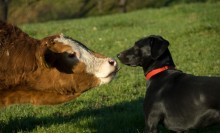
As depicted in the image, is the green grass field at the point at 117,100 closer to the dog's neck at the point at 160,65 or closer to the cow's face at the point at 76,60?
the dog's neck at the point at 160,65

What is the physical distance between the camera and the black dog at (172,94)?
555 centimetres

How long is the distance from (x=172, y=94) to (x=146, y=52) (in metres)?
0.91

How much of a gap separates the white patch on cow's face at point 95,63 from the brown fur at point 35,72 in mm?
63

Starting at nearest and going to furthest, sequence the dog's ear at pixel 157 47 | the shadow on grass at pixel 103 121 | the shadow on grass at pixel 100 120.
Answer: the dog's ear at pixel 157 47
the shadow on grass at pixel 103 121
the shadow on grass at pixel 100 120

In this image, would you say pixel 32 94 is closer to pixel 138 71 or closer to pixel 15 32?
pixel 15 32

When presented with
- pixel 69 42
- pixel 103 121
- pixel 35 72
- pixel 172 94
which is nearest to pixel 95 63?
pixel 69 42

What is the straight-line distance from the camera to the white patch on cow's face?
5246 millimetres

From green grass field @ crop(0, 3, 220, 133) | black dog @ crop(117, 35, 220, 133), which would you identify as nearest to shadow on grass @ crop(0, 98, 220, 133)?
green grass field @ crop(0, 3, 220, 133)

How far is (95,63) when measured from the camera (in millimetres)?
5312

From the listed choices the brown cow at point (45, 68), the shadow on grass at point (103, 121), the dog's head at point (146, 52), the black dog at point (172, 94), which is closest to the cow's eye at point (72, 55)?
the brown cow at point (45, 68)

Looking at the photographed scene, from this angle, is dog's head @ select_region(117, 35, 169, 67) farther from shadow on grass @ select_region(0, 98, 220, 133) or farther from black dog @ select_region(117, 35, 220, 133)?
shadow on grass @ select_region(0, 98, 220, 133)

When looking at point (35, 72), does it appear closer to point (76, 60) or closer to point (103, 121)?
point (76, 60)

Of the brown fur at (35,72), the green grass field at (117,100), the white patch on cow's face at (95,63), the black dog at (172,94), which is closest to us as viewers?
the brown fur at (35,72)

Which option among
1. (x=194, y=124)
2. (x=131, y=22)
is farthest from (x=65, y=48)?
(x=131, y=22)
